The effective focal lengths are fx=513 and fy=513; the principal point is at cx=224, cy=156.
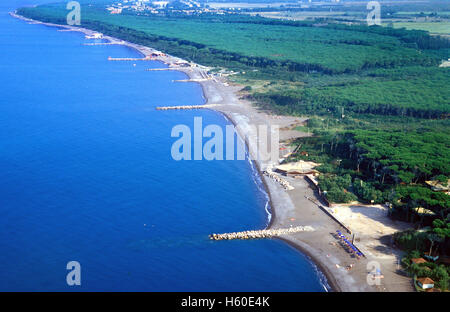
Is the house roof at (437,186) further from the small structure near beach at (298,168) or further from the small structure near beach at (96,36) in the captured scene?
the small structure near beach at (96,36)

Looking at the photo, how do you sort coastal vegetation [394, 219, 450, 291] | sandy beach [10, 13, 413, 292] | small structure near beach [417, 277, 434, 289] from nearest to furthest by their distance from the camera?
small structure near beach [417, 277, 434, 289] < coastal vegetation [394, 219, 450, 291] < sandy beach [10, 13, 413, 292]

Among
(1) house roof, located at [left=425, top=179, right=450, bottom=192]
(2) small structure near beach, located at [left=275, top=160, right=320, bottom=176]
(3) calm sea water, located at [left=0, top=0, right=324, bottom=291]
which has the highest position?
(1) house roof, located at [left=425, top=179, right=450, bottom=192]

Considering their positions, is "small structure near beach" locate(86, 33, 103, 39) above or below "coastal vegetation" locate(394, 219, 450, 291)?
above

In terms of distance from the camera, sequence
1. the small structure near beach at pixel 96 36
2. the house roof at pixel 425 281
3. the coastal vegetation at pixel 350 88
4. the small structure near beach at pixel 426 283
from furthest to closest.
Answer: the small structure near beach at pixel 96 36 < the coastal vegetation at pixel 350 88 < the house roof at pixel 425 281 < the small structure near beach at pixel 426 283

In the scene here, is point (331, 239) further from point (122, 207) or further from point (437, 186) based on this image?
point (122, 207)

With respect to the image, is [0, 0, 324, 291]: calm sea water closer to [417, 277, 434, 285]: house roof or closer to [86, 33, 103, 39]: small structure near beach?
[417, 277, 434, 285]: house roof

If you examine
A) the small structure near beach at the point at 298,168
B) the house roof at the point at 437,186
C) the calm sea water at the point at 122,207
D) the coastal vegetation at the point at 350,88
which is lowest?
the calm sea water at the point at 122,207

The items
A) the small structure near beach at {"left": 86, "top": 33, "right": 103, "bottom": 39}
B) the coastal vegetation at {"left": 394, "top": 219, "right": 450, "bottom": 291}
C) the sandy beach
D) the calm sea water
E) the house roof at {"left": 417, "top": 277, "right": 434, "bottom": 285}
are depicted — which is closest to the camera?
the house roof at {"left": 417, "top": 277, "right": 434, "bottom": 285}

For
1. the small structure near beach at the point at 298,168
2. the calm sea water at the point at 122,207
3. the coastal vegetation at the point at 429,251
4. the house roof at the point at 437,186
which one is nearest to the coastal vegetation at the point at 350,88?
the house roof at the point at 437,186

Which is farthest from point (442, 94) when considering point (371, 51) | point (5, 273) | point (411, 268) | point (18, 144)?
point (5, 273)

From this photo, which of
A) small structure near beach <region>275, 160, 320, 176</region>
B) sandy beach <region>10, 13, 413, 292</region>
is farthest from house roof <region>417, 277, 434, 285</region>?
small structure near beach <region>275, 160, 320, 176</region>
